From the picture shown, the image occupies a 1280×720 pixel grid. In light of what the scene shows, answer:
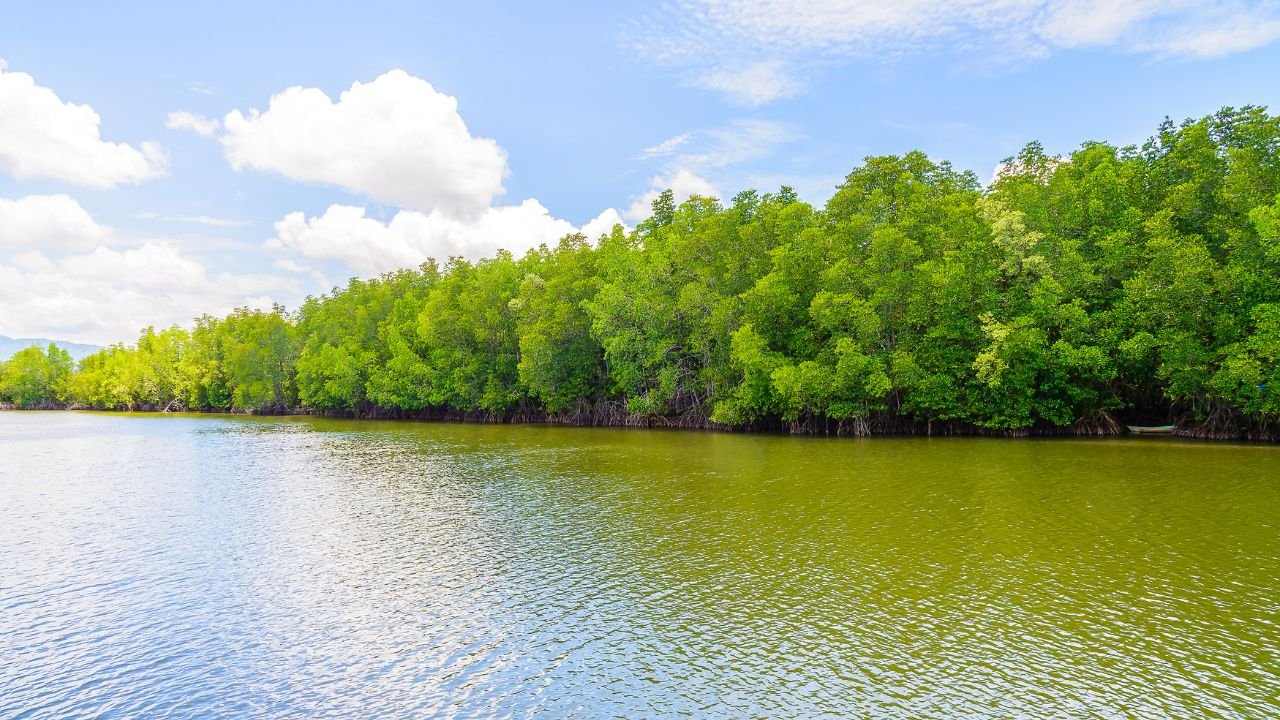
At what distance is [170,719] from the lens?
8.70 meters

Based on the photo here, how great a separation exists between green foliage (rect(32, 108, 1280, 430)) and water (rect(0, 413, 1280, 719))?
14575mm

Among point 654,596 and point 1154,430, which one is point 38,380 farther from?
point 1154,430

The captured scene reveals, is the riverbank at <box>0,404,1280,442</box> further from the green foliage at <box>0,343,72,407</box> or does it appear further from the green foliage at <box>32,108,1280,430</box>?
the green foliage at <box>0,343,72,407</box>

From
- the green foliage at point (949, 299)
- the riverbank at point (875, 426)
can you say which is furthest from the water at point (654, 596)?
the riverbank at point (875, 426)

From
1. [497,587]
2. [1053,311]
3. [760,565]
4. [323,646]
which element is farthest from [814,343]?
[323,646]

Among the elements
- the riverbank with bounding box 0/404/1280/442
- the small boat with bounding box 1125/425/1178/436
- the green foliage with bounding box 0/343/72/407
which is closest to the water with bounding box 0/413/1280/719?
the riverbank with bounding box 0/404/1280/442

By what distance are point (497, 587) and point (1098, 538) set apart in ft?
48.4

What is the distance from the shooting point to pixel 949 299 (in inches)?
1704

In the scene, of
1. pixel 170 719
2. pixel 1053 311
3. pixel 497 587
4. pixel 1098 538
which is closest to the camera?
pixel 170 719

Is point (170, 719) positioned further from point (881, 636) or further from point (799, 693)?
point (881, 636)

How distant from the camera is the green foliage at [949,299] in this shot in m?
37.6

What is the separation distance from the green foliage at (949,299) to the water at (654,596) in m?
14.6

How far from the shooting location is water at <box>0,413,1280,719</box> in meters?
9.22

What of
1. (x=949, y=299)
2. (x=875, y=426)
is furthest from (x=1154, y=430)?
(x=875, y=426)
